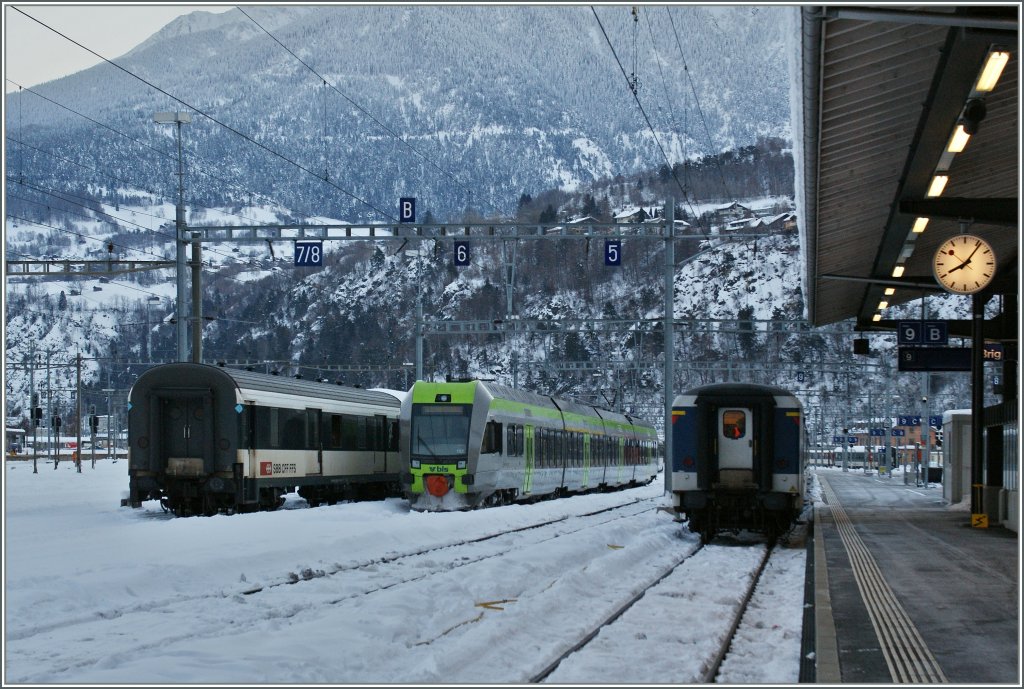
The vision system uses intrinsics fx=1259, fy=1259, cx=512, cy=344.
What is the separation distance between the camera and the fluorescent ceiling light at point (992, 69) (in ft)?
39.2

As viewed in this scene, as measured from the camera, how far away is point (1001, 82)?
14.1 meters

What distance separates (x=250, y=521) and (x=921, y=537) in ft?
40.9

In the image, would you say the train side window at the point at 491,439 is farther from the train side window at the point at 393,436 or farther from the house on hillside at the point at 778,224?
the house on hillside at the point at 778,224

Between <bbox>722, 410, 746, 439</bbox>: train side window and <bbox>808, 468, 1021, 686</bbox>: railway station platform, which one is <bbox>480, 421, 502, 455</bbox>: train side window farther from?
<bbox>808, 468, 1021, 686</bbox>: railway station platform

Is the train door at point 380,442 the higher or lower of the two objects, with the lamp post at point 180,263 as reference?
lower

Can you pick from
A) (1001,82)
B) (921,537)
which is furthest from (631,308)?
(1001,82)

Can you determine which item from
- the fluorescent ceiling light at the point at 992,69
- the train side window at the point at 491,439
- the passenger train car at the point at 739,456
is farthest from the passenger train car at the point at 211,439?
the fluorescent ceiling light at the point at 992,69

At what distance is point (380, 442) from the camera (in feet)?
109

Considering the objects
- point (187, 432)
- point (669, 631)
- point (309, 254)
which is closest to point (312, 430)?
point (187, 432)

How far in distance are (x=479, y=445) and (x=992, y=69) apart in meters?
17.3

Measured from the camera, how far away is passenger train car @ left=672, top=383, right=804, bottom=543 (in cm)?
2241

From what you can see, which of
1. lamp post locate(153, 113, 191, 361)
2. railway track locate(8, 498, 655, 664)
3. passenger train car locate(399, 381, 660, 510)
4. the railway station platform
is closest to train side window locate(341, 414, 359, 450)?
passenger train car locate(399, 381, 660, 510)

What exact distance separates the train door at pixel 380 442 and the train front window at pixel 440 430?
183 inches

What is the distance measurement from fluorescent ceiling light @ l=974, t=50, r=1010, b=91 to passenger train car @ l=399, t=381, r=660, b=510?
16.7 m
